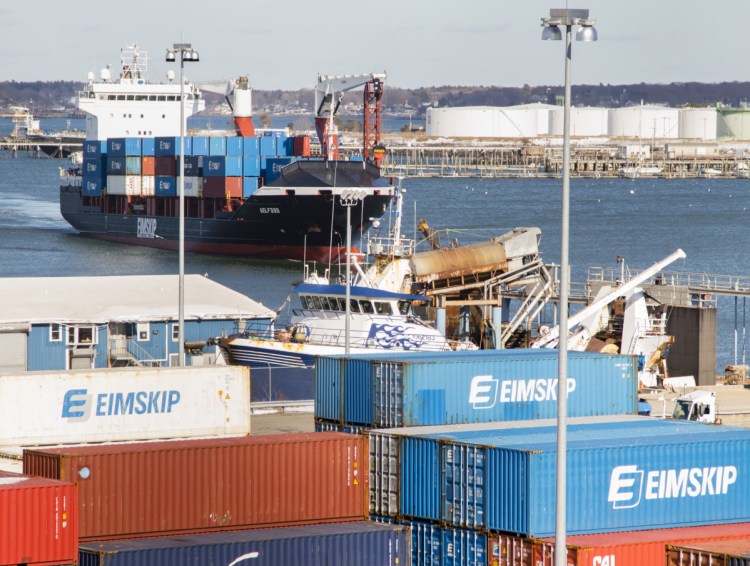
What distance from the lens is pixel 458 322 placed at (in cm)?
4350

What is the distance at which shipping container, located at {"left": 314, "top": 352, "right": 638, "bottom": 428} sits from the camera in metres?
23.8

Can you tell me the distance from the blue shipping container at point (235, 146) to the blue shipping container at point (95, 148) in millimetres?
13413

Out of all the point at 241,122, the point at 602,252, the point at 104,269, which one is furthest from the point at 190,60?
the point at 241,122

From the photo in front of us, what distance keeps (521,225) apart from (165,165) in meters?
29.6

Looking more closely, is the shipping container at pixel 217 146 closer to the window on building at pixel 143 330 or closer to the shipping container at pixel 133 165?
the shipping container at pixel 133 165

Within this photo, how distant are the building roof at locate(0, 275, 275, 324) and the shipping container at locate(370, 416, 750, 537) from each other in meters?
17.7

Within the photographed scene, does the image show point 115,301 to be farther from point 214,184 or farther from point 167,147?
point 167,147

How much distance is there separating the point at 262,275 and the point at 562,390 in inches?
2416

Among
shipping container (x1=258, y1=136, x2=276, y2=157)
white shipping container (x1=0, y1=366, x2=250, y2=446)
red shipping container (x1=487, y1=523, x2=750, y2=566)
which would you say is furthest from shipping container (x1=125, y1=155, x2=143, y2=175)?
red shipping container (x1=487, y1=523, x2=750, y2=566)

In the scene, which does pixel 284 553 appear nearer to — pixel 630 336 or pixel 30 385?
pixel 30 385

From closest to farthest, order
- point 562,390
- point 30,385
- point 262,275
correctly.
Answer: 1. point 562,390
2. point 30,385
3. point 262,275

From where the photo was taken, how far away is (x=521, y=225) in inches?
4306

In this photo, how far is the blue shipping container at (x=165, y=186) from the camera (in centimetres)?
9264

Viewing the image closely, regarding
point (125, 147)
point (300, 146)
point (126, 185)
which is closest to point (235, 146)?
point (300, 146)
